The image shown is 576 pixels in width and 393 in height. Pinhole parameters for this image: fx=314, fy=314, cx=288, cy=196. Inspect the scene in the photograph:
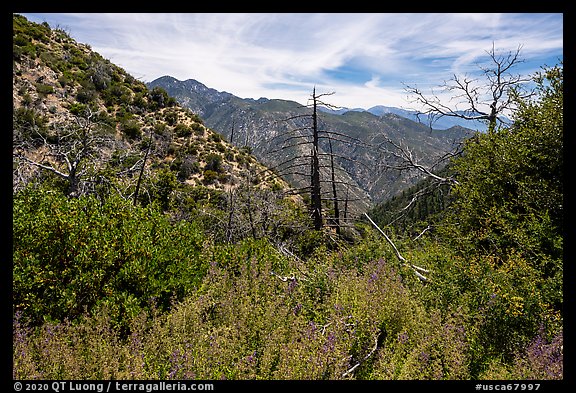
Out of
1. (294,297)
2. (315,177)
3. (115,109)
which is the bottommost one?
(294,297)

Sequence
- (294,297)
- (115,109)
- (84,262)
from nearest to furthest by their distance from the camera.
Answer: (84,262), (294,297), (115,109)

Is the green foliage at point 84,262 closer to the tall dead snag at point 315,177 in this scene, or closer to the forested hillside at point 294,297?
the forested hillside at point 294,297

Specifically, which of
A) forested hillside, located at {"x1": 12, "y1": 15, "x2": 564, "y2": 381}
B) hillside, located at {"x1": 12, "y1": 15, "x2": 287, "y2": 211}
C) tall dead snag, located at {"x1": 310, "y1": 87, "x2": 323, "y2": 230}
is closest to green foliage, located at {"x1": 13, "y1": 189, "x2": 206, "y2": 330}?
forested hillside, located at {"x1": 12, "y1": 15, "x2": 564, "y2": 381}

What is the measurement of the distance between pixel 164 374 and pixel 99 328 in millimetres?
1027

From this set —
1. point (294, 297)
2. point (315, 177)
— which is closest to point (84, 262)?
point (294, 297)

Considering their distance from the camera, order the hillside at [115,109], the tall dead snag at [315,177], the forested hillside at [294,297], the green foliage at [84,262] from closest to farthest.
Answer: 1. the forested hillside at [294,297]
2. the green foliage at [84,262]
3. the tall dead snag at [315,177]
4. the hillside at [115,109]

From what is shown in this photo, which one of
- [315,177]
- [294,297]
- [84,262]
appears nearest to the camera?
[84,262]

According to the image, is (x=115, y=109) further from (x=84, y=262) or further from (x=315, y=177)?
(x=84, y=262)

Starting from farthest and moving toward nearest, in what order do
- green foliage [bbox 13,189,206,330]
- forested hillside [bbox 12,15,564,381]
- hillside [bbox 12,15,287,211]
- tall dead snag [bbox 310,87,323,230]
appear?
hillside [bbox 12,15,287,211], tall dead snag [bbox 310,87,323,230], green foliage [bbox 13,189,206,330], forested hillside [bbox 12,15,564,381]

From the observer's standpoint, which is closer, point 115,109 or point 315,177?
point 315,177

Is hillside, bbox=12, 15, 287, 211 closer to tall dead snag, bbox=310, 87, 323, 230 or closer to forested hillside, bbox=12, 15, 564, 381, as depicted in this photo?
tall dead snag, bbox=310, 87, 323, 230

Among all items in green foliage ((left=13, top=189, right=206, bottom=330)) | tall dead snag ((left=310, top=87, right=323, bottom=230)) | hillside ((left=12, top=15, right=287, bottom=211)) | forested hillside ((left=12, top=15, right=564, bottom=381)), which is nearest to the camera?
forested hillside ((left=12, top=15, right=564, bottom=381))

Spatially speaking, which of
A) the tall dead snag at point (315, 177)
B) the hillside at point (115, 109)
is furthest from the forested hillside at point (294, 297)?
the hillside at point (115, 109)

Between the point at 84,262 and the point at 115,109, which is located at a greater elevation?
the point at 115,109
